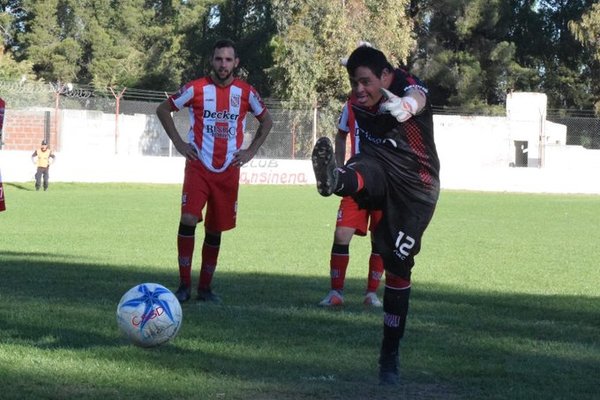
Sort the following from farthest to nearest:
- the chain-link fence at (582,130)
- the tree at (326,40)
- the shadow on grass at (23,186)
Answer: the tree at (326,40) < the chain-link fence at (582,130) < the shadow on grass at (23,186)

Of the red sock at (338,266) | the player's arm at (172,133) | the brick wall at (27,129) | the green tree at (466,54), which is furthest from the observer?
the green tree at (466,54)

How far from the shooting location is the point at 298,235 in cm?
1761

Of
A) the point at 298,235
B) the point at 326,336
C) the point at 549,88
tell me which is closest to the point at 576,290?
the point at 326,336

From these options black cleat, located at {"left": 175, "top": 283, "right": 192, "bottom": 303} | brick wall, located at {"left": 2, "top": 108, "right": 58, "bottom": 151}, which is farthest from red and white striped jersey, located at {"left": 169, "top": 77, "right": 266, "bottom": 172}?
brick wall, located at {"left": 2, "top": 108, "right": 58, "bottom": 151}

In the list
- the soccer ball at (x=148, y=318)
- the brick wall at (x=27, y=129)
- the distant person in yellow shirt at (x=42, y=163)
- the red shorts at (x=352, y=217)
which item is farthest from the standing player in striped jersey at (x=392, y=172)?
the brick wall at (x=27, y=129)

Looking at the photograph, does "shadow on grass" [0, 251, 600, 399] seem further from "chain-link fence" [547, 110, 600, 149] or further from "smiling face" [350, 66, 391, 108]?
"chain-link fence" [547, 110, 600, 149]

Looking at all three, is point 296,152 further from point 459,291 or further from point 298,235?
point 459,291

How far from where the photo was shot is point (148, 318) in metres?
6.09

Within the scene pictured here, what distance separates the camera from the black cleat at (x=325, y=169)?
17.1 feet

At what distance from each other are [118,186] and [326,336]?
29338 millimetres

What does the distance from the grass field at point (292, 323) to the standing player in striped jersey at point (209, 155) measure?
0.56m

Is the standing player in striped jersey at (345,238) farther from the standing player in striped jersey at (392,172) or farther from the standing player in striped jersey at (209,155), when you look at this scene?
the standing player in striped jersey at (392,172)

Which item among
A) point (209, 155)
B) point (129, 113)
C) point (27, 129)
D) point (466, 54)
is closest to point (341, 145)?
point (209, 155)

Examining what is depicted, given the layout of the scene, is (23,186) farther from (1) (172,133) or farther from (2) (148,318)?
(2) (148,318)
